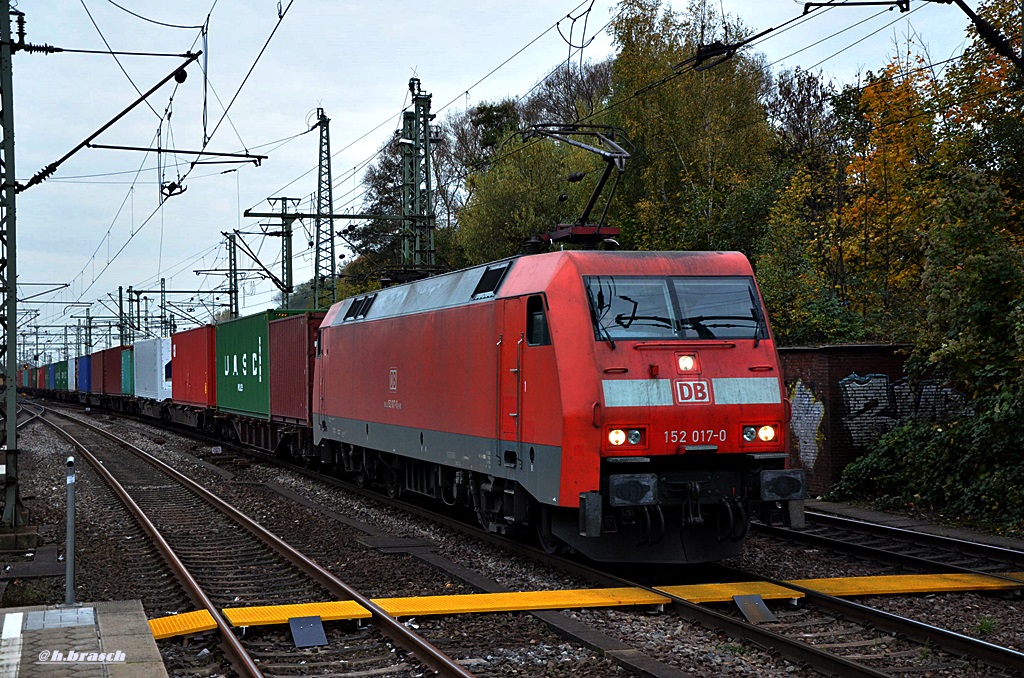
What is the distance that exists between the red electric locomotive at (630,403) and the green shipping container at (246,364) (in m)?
13.6

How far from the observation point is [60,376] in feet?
248

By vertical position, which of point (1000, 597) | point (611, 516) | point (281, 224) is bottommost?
point (1000, 597)

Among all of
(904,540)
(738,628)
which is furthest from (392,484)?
(738,628)

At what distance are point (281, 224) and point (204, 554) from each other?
942 inches

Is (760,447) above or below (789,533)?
above

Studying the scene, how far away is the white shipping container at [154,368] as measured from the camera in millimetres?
38344

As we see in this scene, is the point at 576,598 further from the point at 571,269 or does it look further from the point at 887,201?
the point at 887,201

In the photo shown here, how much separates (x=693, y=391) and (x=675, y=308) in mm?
862

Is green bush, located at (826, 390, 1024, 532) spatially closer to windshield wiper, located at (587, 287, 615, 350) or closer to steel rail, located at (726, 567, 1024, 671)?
steel rail, located at (726, 567, 1024, 671)

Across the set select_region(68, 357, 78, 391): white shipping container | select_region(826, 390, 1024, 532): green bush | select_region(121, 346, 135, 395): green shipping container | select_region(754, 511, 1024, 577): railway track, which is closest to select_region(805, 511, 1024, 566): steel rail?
select_region(754, 511, 1024, 577): railway track

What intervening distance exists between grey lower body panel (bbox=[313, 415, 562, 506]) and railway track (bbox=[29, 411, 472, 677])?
194cm

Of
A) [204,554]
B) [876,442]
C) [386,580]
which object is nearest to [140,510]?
[204,554]

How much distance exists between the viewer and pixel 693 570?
1047 cm

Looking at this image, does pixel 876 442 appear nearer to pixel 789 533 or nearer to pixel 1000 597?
pixel 789 533
